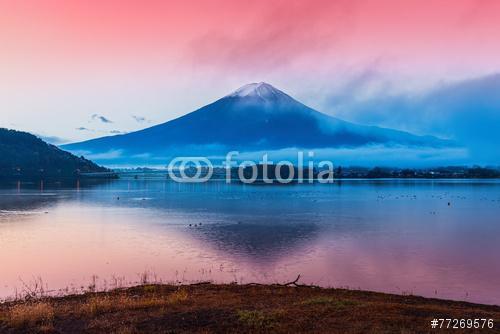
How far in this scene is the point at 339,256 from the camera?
22.0 meters

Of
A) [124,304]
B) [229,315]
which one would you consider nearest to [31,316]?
[124,304]

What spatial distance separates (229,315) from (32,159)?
17213 centimetres

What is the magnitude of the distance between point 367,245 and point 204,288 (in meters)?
12.6

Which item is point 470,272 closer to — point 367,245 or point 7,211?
point 367,245

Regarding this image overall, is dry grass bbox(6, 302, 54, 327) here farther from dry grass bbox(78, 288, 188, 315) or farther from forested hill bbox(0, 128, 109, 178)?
forested hill bbox(0, 128, 109, 178)

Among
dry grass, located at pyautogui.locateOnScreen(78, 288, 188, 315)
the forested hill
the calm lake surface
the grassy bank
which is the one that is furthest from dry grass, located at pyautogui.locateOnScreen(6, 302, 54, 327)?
the forested hill

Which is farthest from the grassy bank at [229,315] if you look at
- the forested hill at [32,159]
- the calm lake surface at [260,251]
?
the forested hill at [32,159]

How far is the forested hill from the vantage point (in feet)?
514

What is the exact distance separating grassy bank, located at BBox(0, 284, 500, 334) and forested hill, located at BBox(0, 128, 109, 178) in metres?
151

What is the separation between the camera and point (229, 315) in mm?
10164

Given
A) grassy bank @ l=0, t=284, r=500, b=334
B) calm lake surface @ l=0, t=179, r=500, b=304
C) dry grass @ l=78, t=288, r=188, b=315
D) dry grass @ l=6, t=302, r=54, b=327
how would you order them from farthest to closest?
calm lake surface @ l=0, t=179, r=500, b=304, dry grass @ l=78, t=288, r=188, b=315, dry grass @ l=6, t=302, r=54, b=327, grassy bank @ l=0, t=284, r=500, b=334

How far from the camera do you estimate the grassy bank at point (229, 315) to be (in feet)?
30.7

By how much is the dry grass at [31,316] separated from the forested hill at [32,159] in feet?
495

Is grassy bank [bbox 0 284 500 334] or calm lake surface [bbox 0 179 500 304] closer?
grassy bank [bbox 0 284 500 334]
